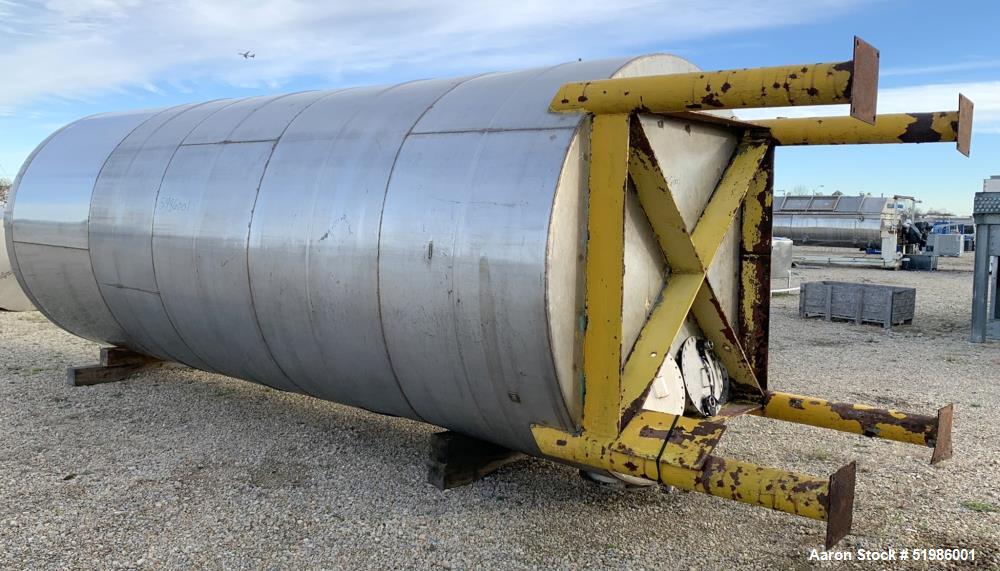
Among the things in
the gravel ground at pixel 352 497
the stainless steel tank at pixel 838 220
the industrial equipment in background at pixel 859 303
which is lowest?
the gravel ground at pixel 352 497

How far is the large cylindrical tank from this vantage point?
404 cm

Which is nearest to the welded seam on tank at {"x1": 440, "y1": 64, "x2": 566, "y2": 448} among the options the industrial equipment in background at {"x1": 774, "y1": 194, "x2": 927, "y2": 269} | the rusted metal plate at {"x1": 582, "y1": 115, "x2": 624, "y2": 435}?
the rusted metal plate at {"x1": 582, "y1": 115, "x2": 624, "y2": 435}

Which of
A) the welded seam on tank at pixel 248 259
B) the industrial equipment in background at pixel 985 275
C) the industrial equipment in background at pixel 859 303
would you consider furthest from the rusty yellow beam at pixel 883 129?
the industrial equipment in background at pixel 859 303

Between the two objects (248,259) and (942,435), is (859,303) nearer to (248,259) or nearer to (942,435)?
(942,435)

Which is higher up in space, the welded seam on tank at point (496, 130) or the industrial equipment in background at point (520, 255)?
the welded seam on tank at point (496, 130)

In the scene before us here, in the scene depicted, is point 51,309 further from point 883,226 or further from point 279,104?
point 883,226

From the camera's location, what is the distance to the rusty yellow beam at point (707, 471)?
11.4 ft

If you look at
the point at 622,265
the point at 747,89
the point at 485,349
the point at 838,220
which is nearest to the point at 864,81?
the point at 747,89

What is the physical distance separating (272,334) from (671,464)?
282 cm

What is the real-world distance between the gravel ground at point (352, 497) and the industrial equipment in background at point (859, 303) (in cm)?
510

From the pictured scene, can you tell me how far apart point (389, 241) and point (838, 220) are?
2964 centimetres

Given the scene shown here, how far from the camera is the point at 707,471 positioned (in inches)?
149

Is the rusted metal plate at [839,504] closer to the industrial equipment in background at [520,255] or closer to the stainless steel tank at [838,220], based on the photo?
the industrial equipment in background at [520,255]

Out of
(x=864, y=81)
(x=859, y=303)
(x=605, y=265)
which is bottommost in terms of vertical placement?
(x=859, y=303)
